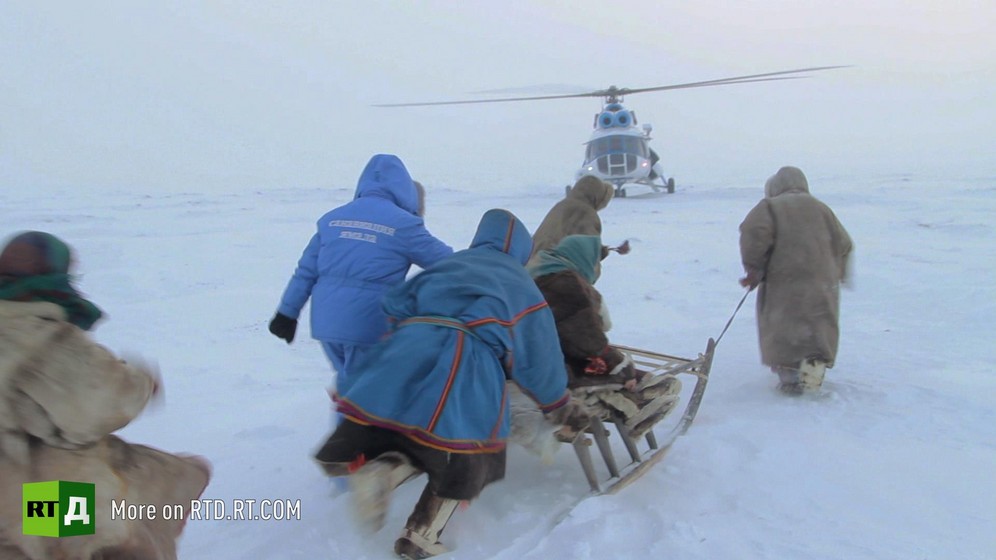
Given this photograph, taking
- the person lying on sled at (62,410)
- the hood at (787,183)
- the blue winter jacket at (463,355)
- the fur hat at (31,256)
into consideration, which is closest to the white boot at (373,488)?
the blue winter jacket at (463,355)

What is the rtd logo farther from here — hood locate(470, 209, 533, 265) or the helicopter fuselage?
the helicopter fuselage

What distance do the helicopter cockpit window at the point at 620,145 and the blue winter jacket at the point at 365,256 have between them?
15.9m

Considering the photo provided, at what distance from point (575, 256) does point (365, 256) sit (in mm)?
1023

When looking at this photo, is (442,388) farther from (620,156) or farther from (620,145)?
(620,145)

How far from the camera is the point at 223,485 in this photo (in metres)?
3.98

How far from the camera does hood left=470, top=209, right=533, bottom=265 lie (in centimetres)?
335

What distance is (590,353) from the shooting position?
374 centimetres

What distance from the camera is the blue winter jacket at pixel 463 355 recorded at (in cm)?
293

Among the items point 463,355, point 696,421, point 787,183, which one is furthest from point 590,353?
point 787,183

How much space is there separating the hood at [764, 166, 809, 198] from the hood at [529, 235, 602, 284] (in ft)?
7.61

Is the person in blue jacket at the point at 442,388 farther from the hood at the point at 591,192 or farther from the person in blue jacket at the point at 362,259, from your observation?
the hood at the point at 591,192

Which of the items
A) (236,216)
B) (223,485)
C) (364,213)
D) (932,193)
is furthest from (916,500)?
(932,193)

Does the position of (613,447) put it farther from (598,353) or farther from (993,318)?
(993,318)

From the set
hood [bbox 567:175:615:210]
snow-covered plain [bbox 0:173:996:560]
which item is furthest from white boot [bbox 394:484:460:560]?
hood [bbox 567:175:615:210]
